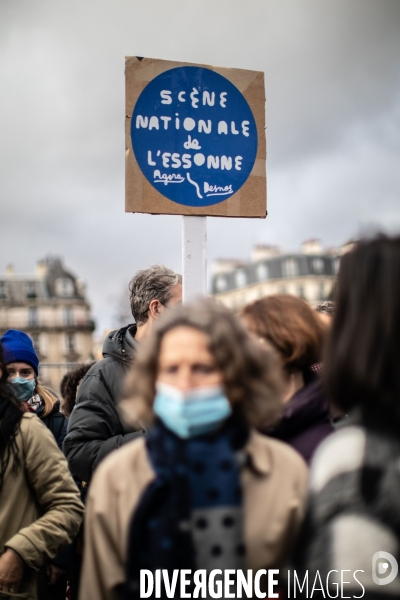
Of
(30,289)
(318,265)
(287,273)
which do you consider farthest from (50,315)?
(318,265)

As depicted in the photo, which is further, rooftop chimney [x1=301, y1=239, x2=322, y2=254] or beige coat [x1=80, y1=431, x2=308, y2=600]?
rooftop chimney [x1=301, y1=239, x2=322, y2=254]

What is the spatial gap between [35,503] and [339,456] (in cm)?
144

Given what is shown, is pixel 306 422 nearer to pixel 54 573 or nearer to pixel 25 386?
pixel 25 386

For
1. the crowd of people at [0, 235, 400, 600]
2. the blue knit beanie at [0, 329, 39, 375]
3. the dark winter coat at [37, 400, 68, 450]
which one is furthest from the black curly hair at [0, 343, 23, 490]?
the dark winter coat at [37, 400, 68, 450]

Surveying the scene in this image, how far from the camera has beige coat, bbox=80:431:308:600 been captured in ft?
5.89

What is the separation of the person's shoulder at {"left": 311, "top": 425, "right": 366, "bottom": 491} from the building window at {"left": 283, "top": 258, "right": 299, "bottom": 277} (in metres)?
76.7

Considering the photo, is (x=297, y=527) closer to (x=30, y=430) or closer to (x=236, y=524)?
(x=236, y=524)

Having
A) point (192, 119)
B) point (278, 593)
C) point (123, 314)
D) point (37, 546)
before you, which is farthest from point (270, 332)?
point (123, 314)

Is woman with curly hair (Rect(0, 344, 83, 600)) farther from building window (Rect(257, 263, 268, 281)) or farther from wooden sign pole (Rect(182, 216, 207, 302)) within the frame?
building window (Rect(257, 263, 268, 281))

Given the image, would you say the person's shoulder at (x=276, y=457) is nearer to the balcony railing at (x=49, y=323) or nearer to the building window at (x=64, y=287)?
the balcony railing at (x=49, y=323)

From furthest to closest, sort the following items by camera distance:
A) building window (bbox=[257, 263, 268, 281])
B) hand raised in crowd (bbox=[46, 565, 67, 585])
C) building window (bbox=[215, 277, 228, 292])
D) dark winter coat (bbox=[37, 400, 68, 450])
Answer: building window (bbox=[215, 277, 228, 292]) < building window (bbox=[257, 263, 268, 281]) < dark winter coat (bbox=[37, 400, 68, 450]) < hand raised in crowd (bbox=[46, 565, 67, 585])

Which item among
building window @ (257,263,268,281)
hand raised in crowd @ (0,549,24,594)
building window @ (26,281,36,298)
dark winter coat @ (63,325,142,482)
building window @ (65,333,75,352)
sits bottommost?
building window @ (65,333,75,352)

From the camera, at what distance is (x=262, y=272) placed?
262 ft

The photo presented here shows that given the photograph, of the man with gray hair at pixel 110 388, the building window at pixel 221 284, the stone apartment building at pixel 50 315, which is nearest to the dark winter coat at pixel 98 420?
the man with gray hair at pixel 110 388
